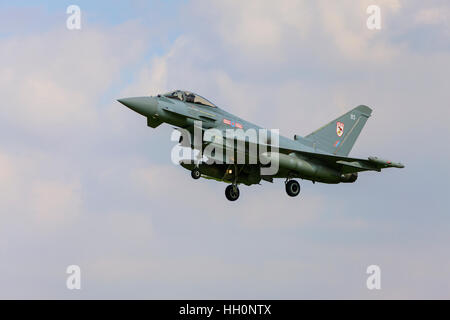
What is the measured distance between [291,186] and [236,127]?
3.86 m

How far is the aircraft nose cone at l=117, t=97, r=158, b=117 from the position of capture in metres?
32.5

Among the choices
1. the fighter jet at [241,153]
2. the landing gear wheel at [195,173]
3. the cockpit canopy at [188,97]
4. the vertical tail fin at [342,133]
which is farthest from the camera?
the vertical tail fin at [342,133]

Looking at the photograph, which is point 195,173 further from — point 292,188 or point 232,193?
point 292,188

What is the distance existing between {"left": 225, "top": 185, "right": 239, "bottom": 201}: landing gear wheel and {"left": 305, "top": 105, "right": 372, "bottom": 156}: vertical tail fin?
477cm

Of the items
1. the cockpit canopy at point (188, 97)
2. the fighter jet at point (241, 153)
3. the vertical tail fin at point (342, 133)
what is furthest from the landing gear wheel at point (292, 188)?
the cockpit canopy at point (188, 97)

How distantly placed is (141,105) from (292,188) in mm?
8300

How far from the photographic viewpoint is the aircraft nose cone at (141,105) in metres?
32.5

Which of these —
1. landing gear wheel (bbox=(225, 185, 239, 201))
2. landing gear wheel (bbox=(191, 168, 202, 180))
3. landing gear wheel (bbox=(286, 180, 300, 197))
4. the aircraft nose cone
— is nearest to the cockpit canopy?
the aircraft nose cone

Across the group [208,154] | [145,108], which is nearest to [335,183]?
[208,154]

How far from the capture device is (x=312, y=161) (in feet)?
118

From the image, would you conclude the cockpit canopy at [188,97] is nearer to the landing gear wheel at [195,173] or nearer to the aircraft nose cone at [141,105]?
the aircraft nose cone at [141,105]

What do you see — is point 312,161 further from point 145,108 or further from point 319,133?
point 145,108

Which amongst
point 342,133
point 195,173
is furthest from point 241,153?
point 342,133

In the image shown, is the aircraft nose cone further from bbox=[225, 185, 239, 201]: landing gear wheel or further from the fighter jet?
bbox=[225, 185, 239, 201]: landing gear wheel
